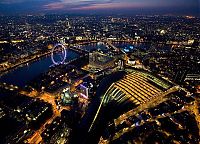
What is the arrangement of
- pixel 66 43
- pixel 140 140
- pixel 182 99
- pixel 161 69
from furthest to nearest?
pixel 66 43 → pixel 161 69 → pixel 182 99 → pixel 140 140

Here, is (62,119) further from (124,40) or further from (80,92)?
(124,40)

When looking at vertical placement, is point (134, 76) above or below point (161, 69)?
above

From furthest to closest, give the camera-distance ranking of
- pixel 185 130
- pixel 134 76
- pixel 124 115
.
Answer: pixel 134 76, pixel 124 115, pixel 185 130

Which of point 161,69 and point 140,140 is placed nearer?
point 140,140

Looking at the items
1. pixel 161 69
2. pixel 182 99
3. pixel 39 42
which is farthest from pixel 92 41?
pixel 182 99

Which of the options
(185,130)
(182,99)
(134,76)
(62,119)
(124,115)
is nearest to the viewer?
(185,130)

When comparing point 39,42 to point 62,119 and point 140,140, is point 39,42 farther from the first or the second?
point 140,140

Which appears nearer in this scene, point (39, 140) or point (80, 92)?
point (39, 140)

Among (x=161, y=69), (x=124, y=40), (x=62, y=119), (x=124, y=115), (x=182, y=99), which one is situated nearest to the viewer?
(x=124, y=115)

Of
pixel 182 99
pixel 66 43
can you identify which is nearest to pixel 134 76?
pixel 182 99
